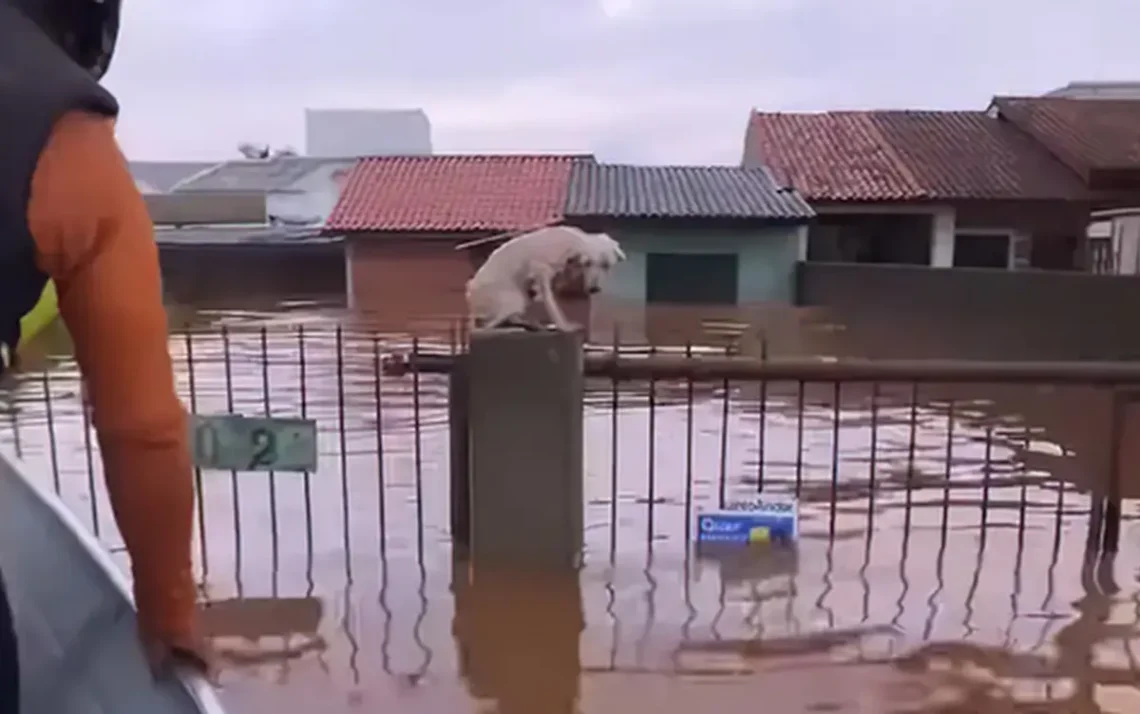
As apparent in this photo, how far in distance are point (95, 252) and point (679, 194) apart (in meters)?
14.3

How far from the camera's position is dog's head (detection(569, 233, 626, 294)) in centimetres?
375

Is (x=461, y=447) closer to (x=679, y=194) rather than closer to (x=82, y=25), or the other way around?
(x=82, y=25)

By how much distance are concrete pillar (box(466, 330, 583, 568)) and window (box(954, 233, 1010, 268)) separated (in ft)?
40.6

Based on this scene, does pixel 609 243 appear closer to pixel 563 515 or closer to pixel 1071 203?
pixel 563 515

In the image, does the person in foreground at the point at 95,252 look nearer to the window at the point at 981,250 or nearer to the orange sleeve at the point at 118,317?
the orange sleeve at the point at 118,317

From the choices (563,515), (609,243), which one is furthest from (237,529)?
(609,243)

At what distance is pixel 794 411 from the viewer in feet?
25.3

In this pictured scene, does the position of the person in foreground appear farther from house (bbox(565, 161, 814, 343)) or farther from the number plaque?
house (bbox(565, 161, 814, 343))

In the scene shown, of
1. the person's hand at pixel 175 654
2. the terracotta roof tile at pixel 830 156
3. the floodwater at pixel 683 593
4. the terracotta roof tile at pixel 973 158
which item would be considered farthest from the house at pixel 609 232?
the person's hand at pixel 175 654

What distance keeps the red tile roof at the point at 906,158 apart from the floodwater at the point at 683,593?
869 centimetres

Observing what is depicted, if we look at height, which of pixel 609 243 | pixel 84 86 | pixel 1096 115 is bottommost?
pixel 609 243

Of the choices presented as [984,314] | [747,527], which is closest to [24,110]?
[747,527]

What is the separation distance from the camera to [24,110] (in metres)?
0.90

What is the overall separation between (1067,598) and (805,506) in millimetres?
1394
